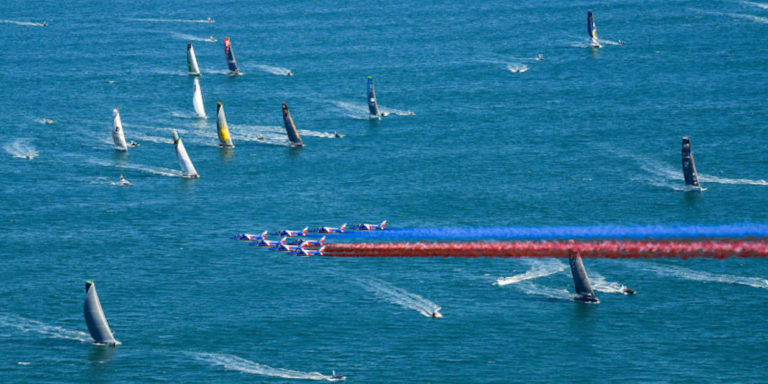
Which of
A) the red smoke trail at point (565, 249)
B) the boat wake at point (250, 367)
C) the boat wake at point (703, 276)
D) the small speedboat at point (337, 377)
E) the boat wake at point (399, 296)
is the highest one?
the red smoke trail at point (565, 249)

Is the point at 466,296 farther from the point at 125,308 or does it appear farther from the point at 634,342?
the point at 125,308

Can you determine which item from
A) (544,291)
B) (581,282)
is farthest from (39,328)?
(581,282)

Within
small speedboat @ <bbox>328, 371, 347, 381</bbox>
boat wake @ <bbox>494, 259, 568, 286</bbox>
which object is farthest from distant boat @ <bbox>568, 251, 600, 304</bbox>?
small speedboat @ <bbox>328, 371, 347, 381</bbox>

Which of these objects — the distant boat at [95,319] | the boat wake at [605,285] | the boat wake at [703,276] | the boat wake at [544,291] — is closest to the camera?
the distant boat at [95,319]

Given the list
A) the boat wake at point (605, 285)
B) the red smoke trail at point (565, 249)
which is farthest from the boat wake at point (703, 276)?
the boat wake at point (605, 285)

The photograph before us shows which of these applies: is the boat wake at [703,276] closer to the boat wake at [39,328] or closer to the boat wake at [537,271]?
the boat wake at [537,271]
